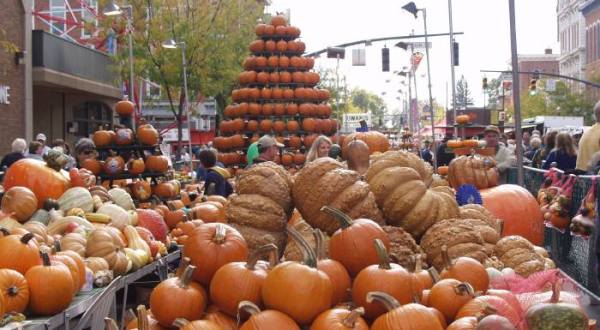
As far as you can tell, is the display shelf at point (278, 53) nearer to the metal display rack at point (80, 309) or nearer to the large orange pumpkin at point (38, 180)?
the large orange pumpkin at point (38, 180)

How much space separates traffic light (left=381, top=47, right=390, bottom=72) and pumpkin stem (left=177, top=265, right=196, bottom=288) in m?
32.4

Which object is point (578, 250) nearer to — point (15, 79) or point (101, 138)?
point (101, 138)

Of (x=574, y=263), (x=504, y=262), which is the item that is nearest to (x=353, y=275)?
(x=504, y=262)

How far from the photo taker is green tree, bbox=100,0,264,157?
3334 cm

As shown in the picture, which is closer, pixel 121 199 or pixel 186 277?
pixel 186 277

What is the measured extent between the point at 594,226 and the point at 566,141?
485 cm

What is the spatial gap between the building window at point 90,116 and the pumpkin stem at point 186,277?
1183 inches

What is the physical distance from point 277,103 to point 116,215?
1011 cm

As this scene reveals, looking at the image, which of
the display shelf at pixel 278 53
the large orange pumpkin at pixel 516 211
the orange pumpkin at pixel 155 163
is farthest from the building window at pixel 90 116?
the large orange pumpkin at pixel 516 211

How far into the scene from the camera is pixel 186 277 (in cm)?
390

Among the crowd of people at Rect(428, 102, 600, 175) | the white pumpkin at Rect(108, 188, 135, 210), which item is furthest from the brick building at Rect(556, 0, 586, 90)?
the white pumpkin at Rect(108, 188, 135, 210)

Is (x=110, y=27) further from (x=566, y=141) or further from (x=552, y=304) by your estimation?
(x=552, y=304)

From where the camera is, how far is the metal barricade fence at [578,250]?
26.1ft

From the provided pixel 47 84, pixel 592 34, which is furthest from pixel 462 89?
pixel 47 84
